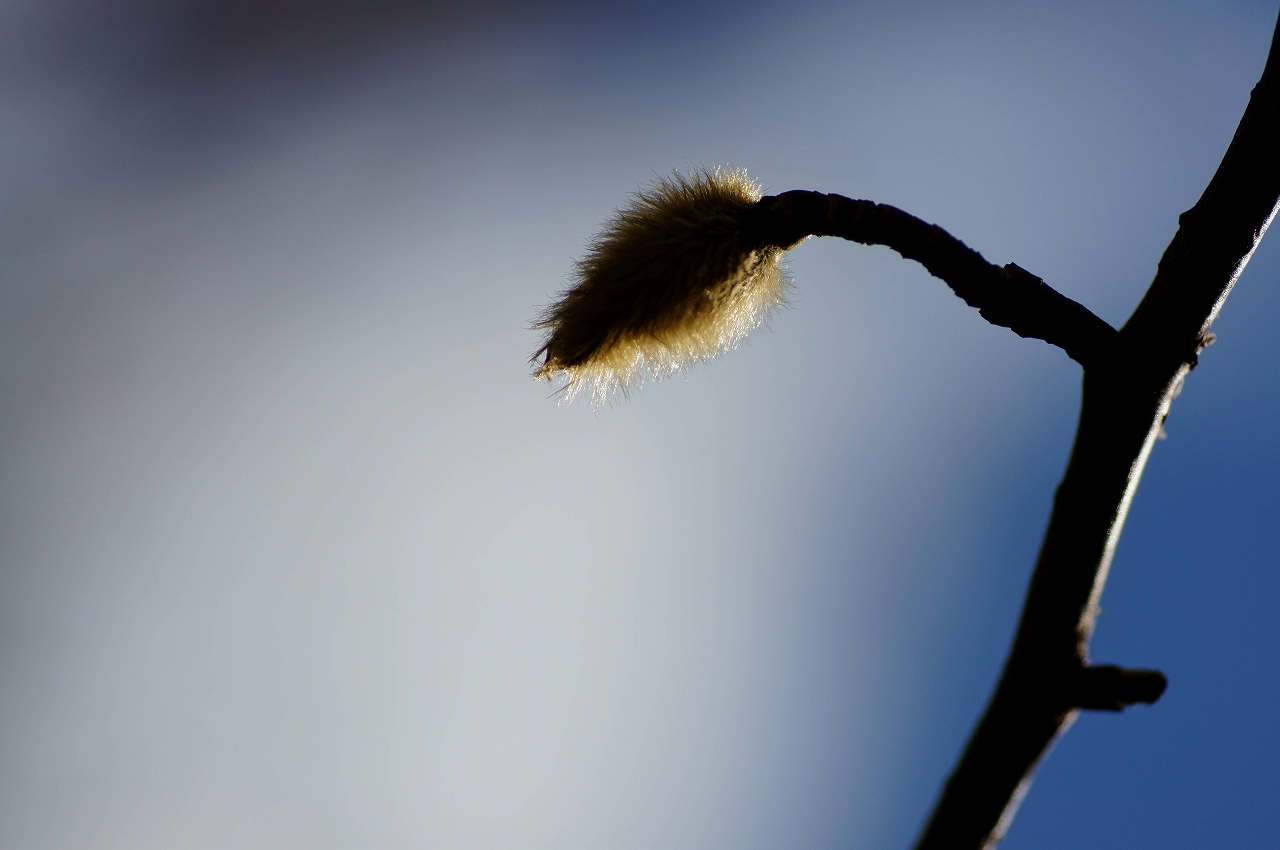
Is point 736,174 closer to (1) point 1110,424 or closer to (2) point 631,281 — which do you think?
(2) point 631,281

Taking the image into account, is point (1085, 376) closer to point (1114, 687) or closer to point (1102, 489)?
point (1102, 489)

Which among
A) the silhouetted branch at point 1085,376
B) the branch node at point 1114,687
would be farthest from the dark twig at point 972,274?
the branch node at point 1114,687

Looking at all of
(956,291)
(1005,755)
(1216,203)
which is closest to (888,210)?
(956,291)

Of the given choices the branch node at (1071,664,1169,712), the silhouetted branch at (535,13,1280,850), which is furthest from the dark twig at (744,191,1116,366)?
the branch node at (1071,664,1169,712)

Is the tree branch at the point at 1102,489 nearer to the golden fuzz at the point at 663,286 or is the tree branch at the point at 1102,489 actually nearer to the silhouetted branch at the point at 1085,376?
the silhouetted branch at the point at 1085,376

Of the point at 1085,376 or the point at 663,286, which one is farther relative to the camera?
the point at 663,286

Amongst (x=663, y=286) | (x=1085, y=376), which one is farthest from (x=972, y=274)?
(x=663, y=286)

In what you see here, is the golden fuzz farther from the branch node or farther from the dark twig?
the branch node
